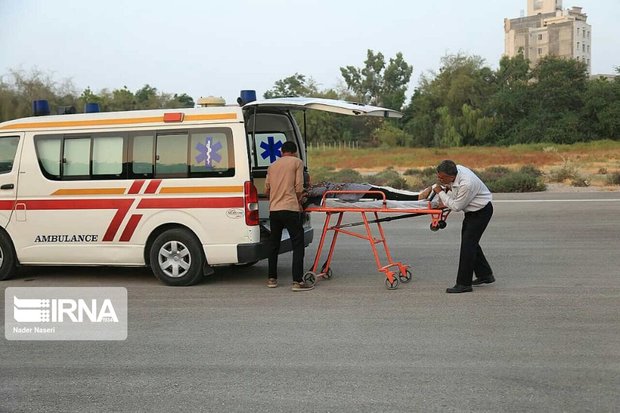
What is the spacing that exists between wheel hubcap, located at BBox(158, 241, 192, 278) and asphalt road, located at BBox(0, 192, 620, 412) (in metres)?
0.26

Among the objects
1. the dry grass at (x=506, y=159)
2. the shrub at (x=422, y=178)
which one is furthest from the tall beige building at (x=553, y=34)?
the shrub at (x=422, y=178)

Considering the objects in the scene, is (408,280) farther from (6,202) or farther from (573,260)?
(6,202)

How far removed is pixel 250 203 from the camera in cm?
869

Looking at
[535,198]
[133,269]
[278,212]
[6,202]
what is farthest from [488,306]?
[535,198]

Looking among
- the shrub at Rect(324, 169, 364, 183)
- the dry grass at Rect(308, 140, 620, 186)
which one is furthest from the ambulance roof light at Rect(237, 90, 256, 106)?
the dry grass at Rect(308, 140, 620, 186)

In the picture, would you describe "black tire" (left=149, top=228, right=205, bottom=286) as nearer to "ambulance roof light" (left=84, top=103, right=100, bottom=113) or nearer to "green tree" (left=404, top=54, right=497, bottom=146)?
"ambulance roof light" (left=84, top=103, right=100, bottom=113)

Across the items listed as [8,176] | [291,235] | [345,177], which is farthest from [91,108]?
[345,177]

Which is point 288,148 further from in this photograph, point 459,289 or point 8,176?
point 8,176

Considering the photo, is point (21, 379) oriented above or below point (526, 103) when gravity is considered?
below

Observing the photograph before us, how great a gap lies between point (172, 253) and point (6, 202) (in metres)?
2.45

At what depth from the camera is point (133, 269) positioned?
1058 cm

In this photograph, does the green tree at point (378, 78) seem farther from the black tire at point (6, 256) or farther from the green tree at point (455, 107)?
the black tire at point (6, 256)

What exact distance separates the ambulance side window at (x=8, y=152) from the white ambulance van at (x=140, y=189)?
1 cm

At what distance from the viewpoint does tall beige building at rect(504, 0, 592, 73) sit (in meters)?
139
